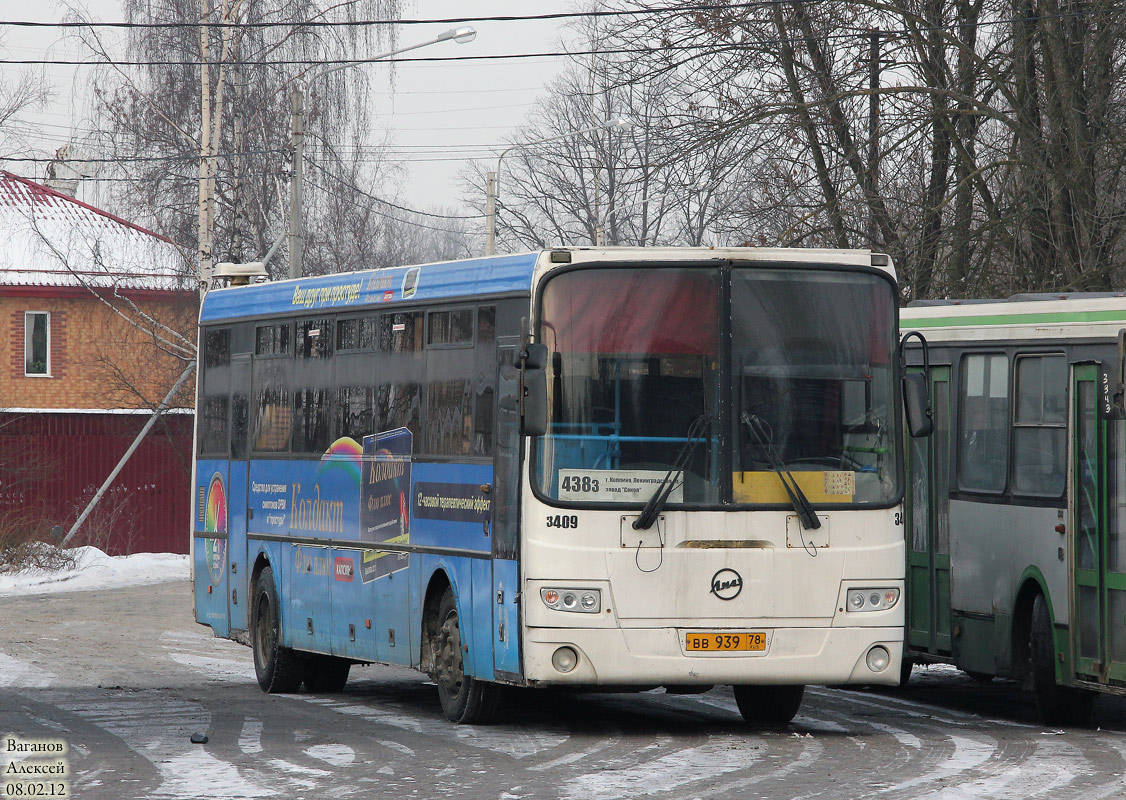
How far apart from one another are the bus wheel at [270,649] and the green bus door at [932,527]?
4.84 meters

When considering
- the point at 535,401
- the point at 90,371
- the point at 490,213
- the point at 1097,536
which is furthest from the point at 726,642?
the point at 90,371

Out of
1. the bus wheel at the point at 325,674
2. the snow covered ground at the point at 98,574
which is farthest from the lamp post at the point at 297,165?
the bus wheel at the point at 325,674

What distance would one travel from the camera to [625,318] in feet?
36.9

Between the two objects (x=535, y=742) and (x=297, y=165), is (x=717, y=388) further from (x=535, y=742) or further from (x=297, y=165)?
(x=297, y=165)

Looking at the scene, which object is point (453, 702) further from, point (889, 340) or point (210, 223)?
point (210, 223)

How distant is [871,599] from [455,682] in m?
2.73

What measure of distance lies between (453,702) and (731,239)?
1329cm

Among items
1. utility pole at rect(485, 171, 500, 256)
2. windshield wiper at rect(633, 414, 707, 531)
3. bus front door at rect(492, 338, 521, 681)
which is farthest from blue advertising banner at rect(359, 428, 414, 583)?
utility pole at rect(485, 171, 500, 256)

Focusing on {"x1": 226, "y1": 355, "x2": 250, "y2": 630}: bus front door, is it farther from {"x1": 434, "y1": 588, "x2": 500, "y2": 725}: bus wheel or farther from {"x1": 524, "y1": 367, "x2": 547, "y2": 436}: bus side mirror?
{"x1": 524, "y1": 367, "x2": 547, "y2": 436}: bus side mirror

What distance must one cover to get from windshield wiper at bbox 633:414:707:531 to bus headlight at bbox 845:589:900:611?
1252mm

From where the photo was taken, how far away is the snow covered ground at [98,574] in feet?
92.5

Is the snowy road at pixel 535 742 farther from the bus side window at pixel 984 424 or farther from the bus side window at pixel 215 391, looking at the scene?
the bus side window at pixel 215 391

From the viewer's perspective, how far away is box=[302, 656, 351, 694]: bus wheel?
49.9 feet

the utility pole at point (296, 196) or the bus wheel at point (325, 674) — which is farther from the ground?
the utility pole at point (296, 196)
